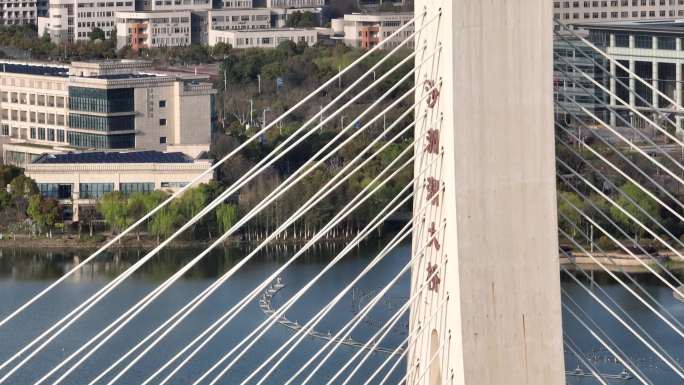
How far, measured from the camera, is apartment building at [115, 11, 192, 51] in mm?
27656

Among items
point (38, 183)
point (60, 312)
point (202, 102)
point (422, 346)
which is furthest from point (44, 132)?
point (422, 346)

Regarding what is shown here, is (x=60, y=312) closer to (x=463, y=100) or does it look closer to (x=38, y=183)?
(x=38, y=183)

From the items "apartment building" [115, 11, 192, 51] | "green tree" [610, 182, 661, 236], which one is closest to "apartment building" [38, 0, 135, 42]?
"apartment building" [115, 11, 192, 51]

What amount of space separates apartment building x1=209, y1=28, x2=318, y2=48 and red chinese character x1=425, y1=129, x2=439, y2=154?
20.8 metres

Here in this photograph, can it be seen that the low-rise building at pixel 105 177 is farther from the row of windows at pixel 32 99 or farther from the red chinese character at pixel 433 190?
the red chinese character at pixel 433 190

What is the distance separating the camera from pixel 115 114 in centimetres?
1880

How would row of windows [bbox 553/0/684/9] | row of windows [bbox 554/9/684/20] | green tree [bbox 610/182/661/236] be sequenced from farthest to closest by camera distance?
row of windows [bbox 553/0/684/9]
row of windows [bbox 554/9/684/20]
green tree [bbox 610/182/661/236]

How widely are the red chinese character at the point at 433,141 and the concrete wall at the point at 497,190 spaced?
0.02 metres

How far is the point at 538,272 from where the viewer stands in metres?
5.36

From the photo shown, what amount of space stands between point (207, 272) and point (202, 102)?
5212mm

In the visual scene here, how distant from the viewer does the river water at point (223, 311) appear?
35.1 feet

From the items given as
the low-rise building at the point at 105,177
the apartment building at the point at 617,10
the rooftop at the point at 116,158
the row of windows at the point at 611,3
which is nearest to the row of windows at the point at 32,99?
the rooftop at the point at 116,158

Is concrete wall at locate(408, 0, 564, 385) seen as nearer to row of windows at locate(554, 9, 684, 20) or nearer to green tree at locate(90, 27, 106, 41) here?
row of windows at locate(554, 9, 684, 20)

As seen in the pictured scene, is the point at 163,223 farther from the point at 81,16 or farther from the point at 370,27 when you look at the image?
the point at 81,16
